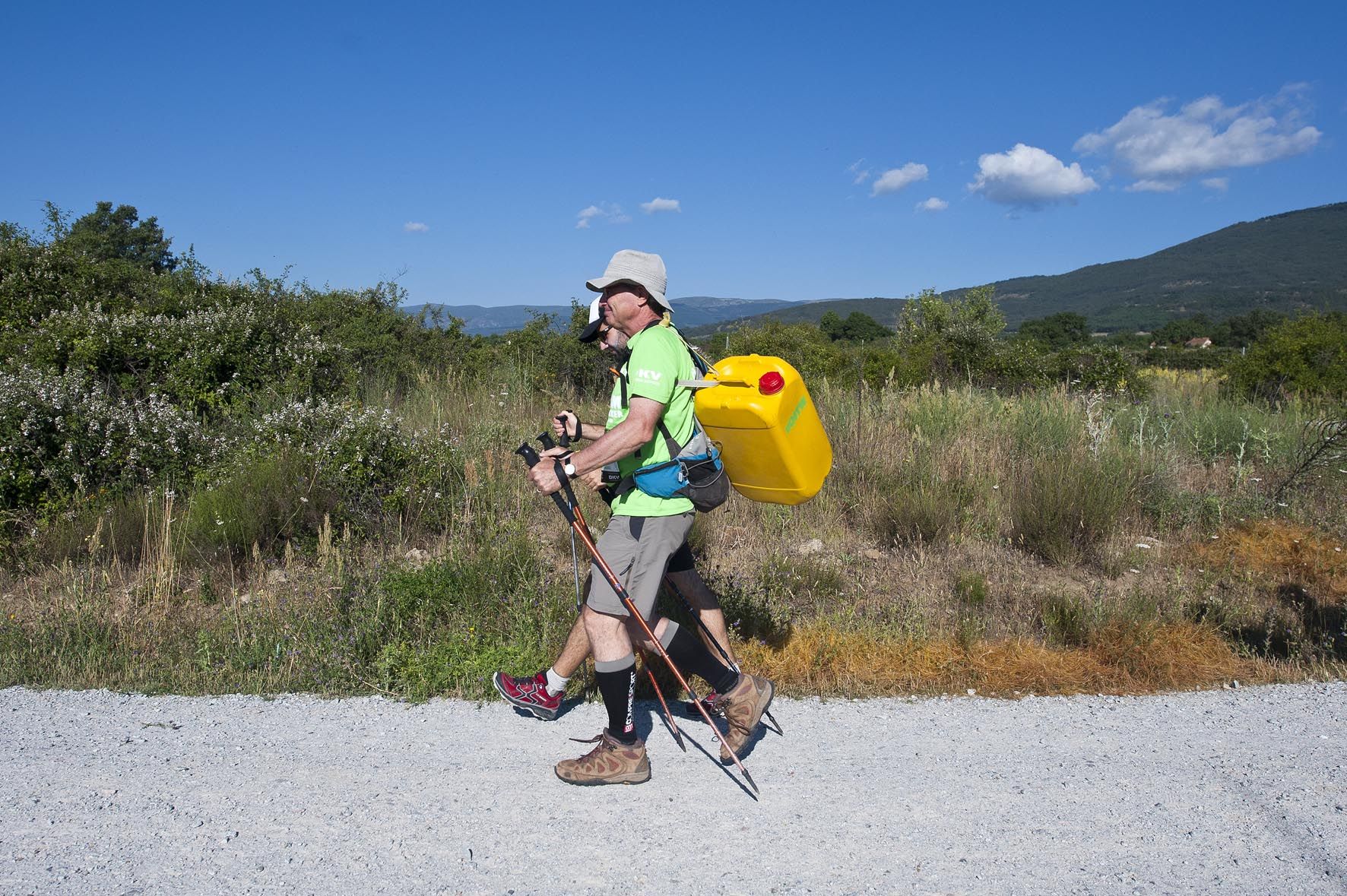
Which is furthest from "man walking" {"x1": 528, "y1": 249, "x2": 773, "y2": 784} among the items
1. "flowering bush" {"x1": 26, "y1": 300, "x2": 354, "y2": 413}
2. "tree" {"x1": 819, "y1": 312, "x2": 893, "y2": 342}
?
"tree" {"x1": 819, "y1": 312, "x2": 893, "y2": 342}

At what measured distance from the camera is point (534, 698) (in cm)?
423

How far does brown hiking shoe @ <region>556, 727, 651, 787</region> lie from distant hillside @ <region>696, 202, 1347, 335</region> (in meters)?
97.4

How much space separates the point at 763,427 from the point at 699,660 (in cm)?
114

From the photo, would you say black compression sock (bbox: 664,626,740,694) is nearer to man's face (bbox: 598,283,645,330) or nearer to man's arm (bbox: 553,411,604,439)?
man's arm (bbox: 553,411,604,439)

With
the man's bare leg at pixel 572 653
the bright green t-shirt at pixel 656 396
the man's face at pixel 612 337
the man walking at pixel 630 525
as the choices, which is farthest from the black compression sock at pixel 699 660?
the man's face at pixel 612 337

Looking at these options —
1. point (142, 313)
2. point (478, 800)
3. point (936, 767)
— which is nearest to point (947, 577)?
point (936, 767)

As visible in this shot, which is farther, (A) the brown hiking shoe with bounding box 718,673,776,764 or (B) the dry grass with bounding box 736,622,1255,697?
(B) the dry grass with bounding box 736,622,1255,697

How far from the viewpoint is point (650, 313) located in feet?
12.7

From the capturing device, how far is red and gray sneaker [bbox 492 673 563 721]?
13.9 ft

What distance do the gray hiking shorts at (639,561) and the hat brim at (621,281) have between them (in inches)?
36.2

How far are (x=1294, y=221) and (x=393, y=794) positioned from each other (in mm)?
239614

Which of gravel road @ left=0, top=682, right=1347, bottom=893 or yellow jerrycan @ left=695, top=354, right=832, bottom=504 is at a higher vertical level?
yellow jerrycan @ left=695, top=354, right=832, bottom=504

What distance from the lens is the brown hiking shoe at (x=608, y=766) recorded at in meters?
3.65

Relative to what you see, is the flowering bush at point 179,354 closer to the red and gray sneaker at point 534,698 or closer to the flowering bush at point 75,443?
the flowering bush at point 75,443
